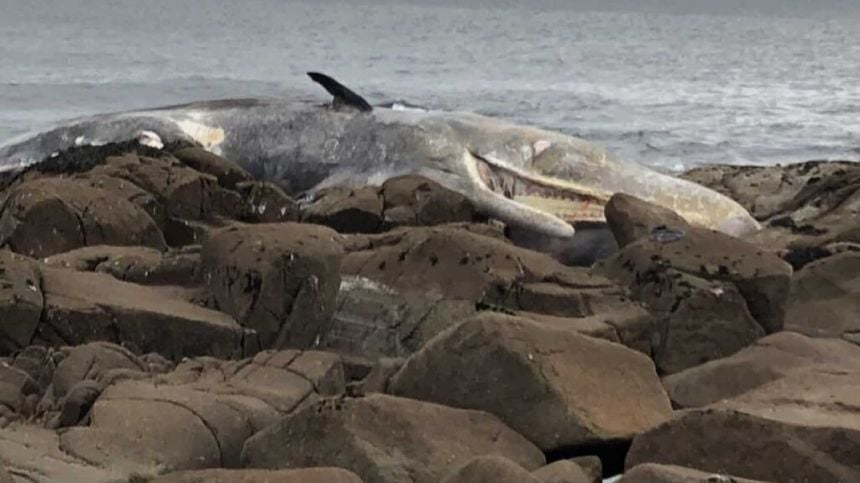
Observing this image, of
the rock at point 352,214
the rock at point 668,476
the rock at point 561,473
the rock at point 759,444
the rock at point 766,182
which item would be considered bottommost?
the rock at point 766,182

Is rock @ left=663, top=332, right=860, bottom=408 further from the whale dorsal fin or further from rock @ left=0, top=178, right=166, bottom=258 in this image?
the whale dorsal fin

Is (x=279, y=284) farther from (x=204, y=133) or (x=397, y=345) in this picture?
(x=204, y=133)

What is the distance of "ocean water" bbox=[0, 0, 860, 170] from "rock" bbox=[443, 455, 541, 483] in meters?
13.0

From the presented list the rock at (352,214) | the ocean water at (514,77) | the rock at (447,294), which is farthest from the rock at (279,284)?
the ocean water at (514,77)

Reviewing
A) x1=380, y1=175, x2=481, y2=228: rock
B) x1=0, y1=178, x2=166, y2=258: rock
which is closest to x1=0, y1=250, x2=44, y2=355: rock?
x1=0, y1=178, x2=166, y2=258: rock

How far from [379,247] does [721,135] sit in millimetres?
14721

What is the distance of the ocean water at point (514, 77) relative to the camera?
66.9ft

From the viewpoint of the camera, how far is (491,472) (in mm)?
3447

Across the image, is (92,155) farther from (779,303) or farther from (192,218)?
(779,303)

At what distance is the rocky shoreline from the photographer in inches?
151

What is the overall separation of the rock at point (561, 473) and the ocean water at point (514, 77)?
41.4 feet

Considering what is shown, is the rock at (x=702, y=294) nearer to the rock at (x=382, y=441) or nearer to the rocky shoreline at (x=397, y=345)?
the rocky shoreline at (x=397, y=345)

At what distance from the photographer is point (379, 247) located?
20.4 feet

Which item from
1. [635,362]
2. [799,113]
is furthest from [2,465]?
[799,113]
